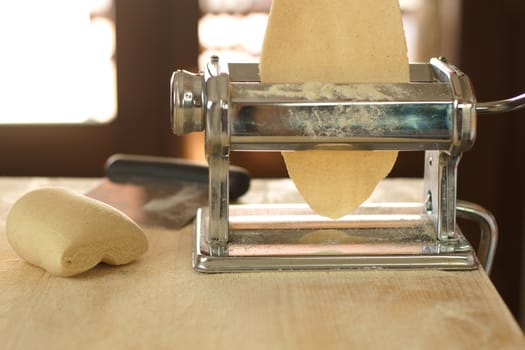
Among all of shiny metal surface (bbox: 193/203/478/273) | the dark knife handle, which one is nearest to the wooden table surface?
shiny metal surface (bbox: 193/203/478/273)

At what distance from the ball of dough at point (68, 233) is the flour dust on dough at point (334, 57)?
6.0 inches

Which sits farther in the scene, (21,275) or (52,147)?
(52,147)

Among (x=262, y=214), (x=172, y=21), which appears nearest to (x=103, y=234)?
(x=262, y=214)

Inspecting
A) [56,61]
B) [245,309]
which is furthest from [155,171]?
[56,61]

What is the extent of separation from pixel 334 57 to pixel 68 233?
0.85 feet

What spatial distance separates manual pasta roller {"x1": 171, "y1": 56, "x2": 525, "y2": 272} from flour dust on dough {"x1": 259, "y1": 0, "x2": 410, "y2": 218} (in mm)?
21

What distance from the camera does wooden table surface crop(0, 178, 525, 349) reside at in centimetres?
54

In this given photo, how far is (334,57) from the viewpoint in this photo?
0.69m

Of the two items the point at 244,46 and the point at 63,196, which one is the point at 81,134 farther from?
the point at 63,196

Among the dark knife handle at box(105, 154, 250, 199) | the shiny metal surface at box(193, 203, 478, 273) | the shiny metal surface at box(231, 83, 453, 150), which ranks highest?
the shiny metal surface at box(231, 83, 453, 150)

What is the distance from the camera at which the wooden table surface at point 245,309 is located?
0.54 meters

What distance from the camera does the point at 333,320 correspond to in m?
0.57

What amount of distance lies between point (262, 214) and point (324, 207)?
96 mm

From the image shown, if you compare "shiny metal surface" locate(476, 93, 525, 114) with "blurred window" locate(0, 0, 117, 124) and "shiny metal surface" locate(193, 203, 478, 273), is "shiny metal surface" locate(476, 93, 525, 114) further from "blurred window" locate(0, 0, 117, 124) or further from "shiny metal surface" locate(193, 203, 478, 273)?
"blurred window" locate(0, 0, 117, 124)
